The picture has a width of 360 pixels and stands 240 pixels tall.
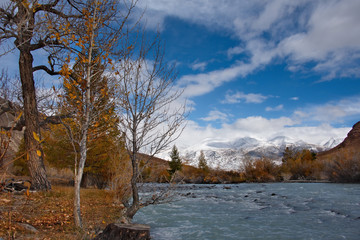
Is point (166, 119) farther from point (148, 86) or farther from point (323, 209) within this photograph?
point (323, 209)

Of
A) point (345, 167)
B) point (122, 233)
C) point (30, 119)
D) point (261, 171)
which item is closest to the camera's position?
point (122, 233)

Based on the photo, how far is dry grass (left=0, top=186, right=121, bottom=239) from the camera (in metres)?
4.81

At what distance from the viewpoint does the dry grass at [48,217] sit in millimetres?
4809

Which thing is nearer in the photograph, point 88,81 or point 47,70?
point 88,81

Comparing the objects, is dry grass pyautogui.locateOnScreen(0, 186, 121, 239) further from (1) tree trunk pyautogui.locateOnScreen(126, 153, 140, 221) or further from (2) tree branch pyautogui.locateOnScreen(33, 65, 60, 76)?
(2) tree branch pyautogui.locateOnScreen(33, 65, 60, 76)

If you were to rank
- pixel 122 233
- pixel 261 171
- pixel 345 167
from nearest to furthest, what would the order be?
pixel 122 233 < pixel 345 167 < pixel 261 171

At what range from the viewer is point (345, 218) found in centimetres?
870

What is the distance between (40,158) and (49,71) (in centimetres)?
352

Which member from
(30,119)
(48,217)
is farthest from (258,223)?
(30,119)

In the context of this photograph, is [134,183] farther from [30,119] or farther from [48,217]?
[30,119]

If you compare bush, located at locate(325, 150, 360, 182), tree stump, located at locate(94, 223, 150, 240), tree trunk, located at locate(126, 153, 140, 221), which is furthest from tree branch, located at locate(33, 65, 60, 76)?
bush, located at locate(325, 150, 360, 182)

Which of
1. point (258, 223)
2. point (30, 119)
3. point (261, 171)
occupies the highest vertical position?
point (30, 119)

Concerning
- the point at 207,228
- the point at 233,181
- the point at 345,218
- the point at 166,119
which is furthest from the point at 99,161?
the point at 233,181

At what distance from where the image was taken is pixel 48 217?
643 cm
